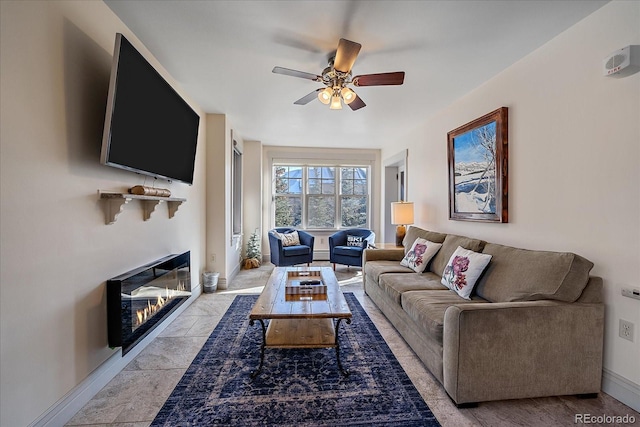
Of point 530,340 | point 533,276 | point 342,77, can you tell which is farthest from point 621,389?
point 342,77

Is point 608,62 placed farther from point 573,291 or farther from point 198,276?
point 198,276

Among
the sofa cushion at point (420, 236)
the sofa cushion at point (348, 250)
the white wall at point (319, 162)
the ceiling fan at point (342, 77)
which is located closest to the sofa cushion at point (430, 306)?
the sofa cushion at point (420, 236)

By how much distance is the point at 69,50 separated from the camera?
1.58 meters

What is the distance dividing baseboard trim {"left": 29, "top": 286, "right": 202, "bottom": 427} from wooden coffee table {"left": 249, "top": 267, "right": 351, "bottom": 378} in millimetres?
961

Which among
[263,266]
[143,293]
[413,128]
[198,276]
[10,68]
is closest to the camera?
[10,68]

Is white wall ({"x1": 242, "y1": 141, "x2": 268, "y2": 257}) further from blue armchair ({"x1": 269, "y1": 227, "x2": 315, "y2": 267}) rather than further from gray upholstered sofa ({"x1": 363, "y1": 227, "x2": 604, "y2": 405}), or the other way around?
gray upholstered sofa ({"x1": 363, "y1": 227, "x2": 604, "y2": 405})

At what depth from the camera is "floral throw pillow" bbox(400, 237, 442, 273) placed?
313 cm

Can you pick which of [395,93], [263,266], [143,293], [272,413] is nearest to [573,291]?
[272,413]

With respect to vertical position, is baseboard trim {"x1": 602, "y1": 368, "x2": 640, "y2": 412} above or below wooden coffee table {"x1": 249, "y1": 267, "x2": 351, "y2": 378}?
below

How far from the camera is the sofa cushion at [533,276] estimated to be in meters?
1.75

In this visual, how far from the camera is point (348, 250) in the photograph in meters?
4.93

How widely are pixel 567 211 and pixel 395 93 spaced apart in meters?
1.98

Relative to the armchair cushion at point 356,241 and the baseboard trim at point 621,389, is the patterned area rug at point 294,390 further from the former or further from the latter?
the armchair cushion at point 356,241

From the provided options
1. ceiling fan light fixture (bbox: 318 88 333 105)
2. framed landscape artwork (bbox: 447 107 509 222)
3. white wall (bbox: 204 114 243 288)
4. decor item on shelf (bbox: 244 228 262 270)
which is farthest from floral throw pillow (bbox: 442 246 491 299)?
decor item on shelf (bbox: 244 228 262 270)
